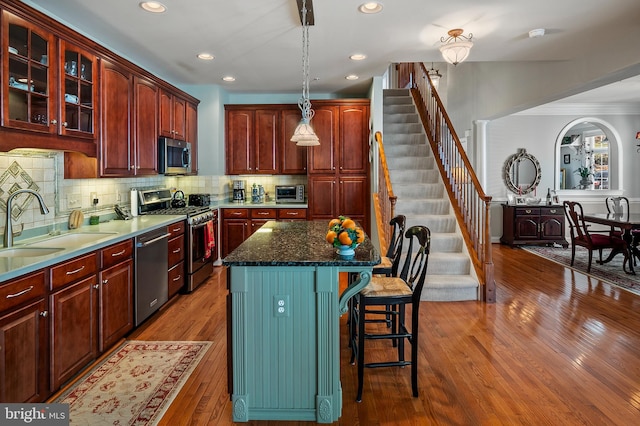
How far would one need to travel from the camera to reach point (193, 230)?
4.91 m

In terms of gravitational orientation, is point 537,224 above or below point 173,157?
below

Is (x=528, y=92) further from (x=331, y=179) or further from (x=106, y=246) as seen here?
(x=106, y=246)

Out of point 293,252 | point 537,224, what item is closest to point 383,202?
point 293,252

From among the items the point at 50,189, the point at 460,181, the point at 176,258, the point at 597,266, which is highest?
the point at 460,181

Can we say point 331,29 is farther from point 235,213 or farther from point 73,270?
point 235,213

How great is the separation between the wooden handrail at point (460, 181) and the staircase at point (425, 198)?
11 cm

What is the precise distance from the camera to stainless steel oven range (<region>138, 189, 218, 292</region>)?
4.85 meters

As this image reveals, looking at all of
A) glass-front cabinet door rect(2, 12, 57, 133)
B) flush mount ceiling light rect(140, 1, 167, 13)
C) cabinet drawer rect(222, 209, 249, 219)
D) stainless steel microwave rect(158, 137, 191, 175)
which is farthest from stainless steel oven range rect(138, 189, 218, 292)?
flush mount ceiling light rect(140, 1, 167, 13)

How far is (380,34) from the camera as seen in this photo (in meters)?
3.89

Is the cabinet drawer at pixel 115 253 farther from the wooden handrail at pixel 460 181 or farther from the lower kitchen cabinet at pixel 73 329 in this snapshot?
the wooden handrail at pixel 460 181

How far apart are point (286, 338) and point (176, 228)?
8.93 feet

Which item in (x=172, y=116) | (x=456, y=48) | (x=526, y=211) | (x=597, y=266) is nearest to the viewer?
(x=456, y=48)

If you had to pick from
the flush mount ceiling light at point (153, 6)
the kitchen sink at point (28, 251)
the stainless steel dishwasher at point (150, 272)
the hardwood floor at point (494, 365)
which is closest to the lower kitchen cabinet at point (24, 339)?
the kitchen sink at point (28, 251)

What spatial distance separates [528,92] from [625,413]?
15.2 ft
